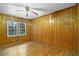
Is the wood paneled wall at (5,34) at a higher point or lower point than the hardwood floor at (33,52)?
higher

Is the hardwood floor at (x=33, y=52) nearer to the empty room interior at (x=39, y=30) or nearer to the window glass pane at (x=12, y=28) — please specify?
the empty room interior at (x=39, y=30)

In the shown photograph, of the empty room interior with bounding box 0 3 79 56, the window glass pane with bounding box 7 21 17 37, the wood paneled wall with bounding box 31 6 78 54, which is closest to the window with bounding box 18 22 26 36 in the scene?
the empty room interior with bounding box 0 3 79 56

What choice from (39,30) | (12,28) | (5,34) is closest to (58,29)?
(39,30)

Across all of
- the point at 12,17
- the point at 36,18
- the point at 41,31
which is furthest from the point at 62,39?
the point at 12,17

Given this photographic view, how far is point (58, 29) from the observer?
13.2 feet

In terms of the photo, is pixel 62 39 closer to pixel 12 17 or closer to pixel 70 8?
pixel 70 8

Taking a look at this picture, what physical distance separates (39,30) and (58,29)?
1427mm

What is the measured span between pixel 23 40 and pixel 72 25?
2587mm

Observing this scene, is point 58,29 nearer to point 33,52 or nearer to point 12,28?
point 33,52

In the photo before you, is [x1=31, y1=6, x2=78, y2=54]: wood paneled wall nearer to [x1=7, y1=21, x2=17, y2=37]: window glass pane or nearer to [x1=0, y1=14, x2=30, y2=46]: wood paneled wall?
[x1=0, y1=14, x2=30, y2=46]: wood paneled wall

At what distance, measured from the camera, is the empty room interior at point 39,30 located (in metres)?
3.29

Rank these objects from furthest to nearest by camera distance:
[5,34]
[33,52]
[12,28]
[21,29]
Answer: [5,34] → [21,29] → [12,28] → [33,52]

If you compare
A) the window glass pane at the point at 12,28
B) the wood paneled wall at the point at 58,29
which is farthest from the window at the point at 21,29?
the wood paneled wall at the point at 58,29

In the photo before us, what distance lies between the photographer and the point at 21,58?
4.93 ft
